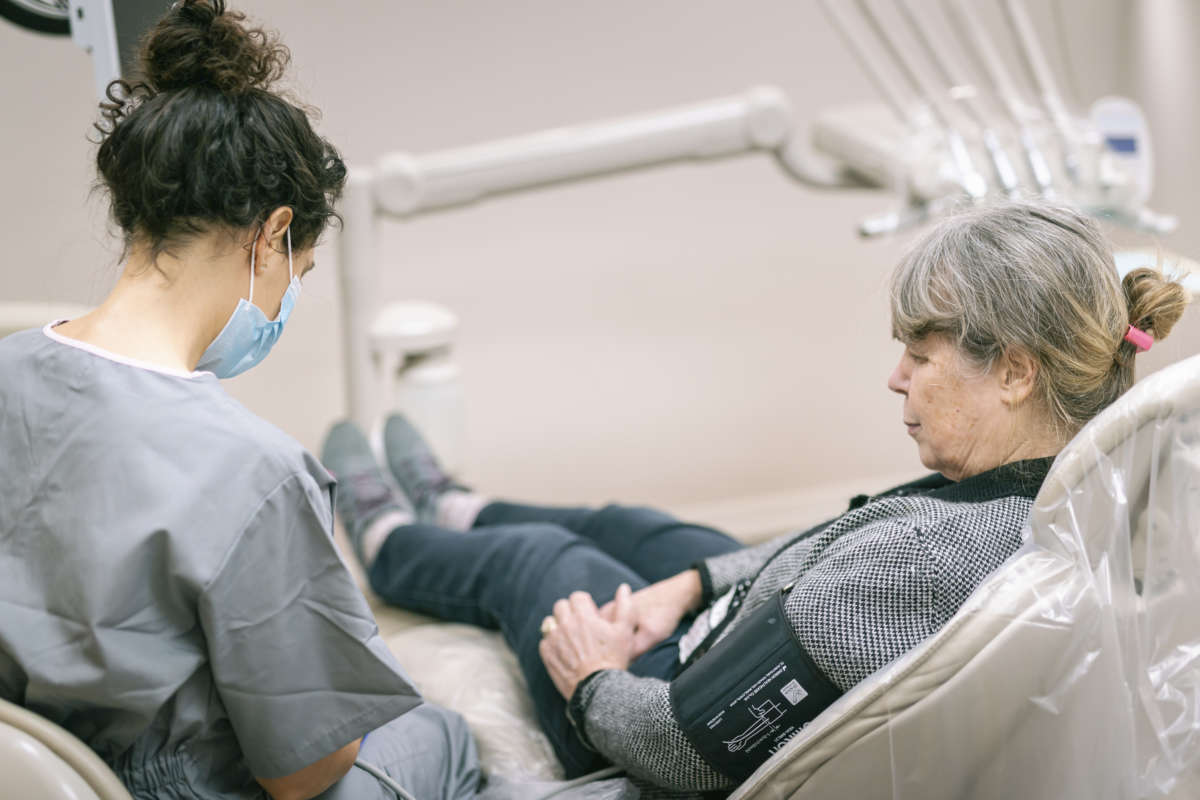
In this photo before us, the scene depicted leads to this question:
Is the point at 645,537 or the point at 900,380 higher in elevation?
the point at 900,380

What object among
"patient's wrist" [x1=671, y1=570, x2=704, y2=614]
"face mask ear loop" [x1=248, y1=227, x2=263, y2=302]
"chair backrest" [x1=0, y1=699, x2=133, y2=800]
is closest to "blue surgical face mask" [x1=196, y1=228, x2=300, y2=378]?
"face mask ear loop" [x1=248, y1=227, x2=263, y2=302]

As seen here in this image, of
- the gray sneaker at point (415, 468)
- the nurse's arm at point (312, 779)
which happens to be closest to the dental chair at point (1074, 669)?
the nurse's arm at point (312, 779)

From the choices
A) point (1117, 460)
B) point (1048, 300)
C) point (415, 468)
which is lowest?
point (415, 468)

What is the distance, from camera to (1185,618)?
34.8 inches

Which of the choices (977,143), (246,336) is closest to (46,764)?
(246,336)

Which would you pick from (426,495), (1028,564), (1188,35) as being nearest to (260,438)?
(1028,564)

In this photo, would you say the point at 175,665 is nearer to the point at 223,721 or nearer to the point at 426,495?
the point at 223,721

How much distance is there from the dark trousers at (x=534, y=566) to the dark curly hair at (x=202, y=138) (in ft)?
2.21

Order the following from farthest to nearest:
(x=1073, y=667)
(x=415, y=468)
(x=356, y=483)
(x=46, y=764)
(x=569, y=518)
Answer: (x=415, y=468)
(x=356, y=483)
(x=569, y=518)
(x=1073, y=667)
(x=46, y=764)

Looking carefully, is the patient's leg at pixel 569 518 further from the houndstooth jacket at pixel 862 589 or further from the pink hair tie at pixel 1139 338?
the pink hair tie at pixel 1139 338

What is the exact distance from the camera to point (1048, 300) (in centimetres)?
95

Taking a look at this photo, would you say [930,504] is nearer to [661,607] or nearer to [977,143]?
[661,607]

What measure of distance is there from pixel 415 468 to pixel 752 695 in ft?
3.66

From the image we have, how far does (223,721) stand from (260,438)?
233 mm
